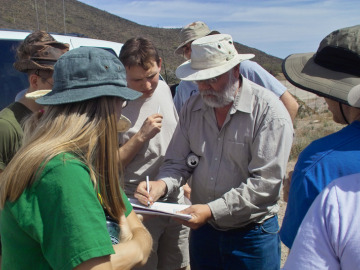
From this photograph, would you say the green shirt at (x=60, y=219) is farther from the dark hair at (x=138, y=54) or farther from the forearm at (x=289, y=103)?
the forearm at (x=289, y=103)

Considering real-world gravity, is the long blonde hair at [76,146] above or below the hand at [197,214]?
above

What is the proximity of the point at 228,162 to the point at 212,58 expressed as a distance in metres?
0.63

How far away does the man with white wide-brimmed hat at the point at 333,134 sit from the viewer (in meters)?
1.33

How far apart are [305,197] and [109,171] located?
70 cm

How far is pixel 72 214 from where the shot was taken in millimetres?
1258

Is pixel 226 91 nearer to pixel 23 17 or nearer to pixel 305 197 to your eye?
pixel 305 197

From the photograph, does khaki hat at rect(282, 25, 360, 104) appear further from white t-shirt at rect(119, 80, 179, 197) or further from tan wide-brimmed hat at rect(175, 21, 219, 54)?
tan wide-brimmed hat at rect(175, 21, 219, 54)

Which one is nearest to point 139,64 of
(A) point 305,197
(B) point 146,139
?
(B) point 146,139

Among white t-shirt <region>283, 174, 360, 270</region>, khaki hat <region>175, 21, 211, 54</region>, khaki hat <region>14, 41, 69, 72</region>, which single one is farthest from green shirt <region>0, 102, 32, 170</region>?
khaki hat <region>175, 21, 211, 54</region>

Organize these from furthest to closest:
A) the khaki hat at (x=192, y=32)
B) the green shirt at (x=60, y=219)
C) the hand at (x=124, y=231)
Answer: the khaki hat at (x=192, y=32), the hand at (x=124, y=231), the green shirt at (x=60, y=219)

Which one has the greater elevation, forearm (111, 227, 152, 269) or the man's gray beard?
the man's gray beard

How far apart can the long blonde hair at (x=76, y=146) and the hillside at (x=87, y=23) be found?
978 inches

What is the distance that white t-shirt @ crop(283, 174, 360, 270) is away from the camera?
1125 millimetres

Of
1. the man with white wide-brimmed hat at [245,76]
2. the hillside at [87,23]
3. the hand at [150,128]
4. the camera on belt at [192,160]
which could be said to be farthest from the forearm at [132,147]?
the hillside at [87,23]
